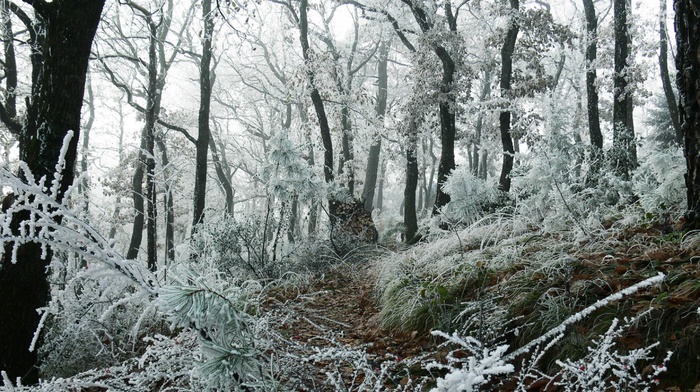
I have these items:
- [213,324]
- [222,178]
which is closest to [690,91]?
[213,324]

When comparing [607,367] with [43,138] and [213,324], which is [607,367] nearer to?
[213,324]

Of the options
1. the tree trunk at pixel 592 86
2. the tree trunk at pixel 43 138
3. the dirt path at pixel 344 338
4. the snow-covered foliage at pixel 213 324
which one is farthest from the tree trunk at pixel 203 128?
the snow-covered foliage at pixel 213 324

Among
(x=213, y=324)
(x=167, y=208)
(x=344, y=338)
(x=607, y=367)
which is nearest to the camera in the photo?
(x=607, y=367)

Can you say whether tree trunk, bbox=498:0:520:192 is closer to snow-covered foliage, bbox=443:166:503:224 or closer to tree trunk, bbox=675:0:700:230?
snow-covered foliage, bbox=443:166:503:224

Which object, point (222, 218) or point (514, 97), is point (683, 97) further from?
point (514, 97)

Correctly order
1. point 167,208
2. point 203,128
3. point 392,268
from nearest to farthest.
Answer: point 392,268, point 167,208, point 203,128

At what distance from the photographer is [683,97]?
12.3 ft

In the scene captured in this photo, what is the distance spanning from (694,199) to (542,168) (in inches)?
96.1

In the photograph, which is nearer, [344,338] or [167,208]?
[344,338]

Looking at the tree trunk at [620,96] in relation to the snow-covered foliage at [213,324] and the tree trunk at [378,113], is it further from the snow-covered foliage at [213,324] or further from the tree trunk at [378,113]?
the tree trunk at [378,113]

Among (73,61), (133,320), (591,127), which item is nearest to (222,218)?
(133,320)

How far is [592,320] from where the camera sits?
305 centimetres

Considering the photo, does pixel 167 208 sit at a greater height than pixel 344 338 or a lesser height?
greater

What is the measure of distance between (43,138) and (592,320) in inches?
150
